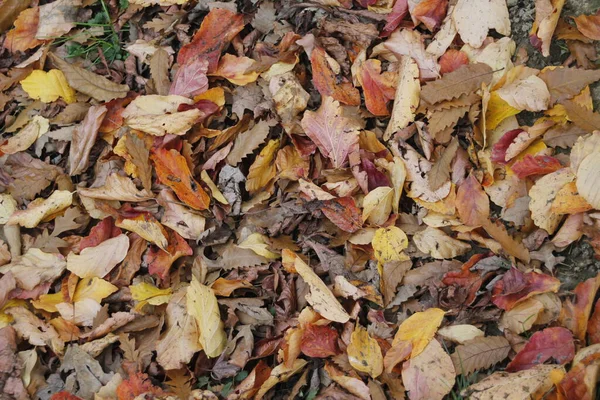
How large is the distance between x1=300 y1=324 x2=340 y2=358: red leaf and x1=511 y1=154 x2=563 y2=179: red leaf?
2.69ft

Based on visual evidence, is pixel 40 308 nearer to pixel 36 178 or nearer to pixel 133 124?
pixel 36 178

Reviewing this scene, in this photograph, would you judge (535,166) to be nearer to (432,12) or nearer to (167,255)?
(432,12)

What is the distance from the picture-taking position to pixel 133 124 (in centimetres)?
236

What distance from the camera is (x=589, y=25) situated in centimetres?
202

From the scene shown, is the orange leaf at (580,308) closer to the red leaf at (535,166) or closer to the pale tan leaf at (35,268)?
the red leaf at (535,166)

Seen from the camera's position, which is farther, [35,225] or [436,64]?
[35,225]

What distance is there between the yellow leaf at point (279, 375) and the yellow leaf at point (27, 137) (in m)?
1.45

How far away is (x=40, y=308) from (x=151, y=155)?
72cm

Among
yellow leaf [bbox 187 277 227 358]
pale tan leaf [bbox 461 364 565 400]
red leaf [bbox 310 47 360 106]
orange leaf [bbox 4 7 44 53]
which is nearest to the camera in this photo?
pale tan leaf [bbox 461 364 565 400]

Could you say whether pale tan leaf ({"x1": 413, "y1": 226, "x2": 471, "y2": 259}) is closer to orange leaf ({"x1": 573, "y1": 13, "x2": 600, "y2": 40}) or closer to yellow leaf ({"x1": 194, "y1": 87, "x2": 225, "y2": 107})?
orange leaf ({"x1": 573, "y1": 13, "x2": 600, "y2": 40})

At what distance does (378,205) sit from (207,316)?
2.32 ft

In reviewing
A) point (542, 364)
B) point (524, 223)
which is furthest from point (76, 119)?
point (542, 364)

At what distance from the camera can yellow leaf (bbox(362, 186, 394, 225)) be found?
207cm

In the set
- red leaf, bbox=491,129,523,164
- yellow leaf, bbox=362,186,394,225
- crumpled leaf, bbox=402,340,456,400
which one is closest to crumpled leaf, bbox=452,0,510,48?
red leaf, bbox=491,129,523,164
